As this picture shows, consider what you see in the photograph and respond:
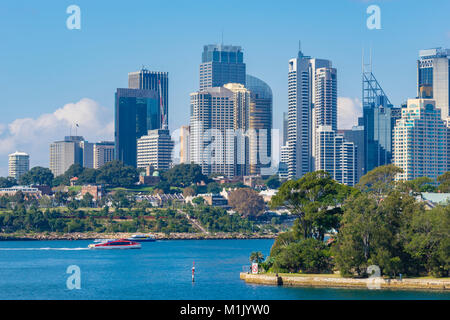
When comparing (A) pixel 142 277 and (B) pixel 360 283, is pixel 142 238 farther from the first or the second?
(B) pixel 360 283

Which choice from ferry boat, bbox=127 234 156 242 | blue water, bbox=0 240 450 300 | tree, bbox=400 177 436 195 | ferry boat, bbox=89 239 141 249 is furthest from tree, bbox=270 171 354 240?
ferry boat, bbox=127 234 156 242

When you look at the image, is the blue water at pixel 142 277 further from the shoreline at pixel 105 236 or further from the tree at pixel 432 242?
the shoreline at pixel 105 236

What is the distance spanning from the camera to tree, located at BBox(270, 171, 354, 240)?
77.4 meters

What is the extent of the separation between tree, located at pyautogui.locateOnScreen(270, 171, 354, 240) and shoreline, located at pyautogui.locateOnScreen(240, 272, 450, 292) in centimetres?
725

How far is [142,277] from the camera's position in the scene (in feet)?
276

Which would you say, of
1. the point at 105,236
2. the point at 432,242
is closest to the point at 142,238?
the point at 105,236

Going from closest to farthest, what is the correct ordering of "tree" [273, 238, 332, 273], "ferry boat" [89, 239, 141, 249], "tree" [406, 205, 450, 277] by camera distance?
1. "tree" [406, 205, 450, 277]
2. "tree" [273, 238, 332, 273]
3. "ferry boat" [89, 239, 141, 249]

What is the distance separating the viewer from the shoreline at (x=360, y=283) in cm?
6775

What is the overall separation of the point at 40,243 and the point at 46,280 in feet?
224

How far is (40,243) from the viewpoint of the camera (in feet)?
488

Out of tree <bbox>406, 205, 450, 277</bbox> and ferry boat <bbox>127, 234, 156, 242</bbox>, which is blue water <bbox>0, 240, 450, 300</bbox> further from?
ferry boat <bbox>127, 234, 156, 242</bbox>

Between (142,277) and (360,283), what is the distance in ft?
74.6

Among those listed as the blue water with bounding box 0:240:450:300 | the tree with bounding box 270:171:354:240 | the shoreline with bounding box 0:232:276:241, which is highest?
the tree with bounding box 270:171:354:240
